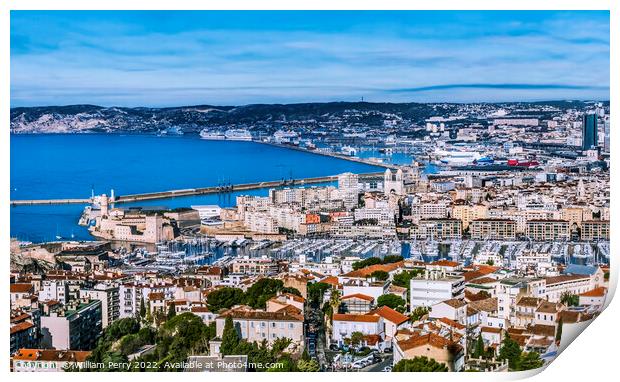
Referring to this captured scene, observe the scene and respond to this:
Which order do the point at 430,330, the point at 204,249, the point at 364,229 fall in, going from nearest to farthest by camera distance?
the point at 430,330
the point at 204,249
the point at 364,229

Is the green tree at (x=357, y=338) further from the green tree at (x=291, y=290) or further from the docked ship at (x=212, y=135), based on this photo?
the docked ship at (x=212, y=135)

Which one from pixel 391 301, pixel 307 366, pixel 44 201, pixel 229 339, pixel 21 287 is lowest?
pixel 307 366

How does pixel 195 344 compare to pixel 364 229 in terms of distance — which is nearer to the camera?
pixel 195 344

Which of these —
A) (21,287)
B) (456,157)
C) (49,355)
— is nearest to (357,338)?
(49,355)

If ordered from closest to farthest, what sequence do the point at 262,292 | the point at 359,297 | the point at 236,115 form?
the point at 359,297
the point at 262,292
the point at 236,115

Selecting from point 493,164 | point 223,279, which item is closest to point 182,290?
point 223,279

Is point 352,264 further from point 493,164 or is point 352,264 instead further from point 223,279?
point 493,164

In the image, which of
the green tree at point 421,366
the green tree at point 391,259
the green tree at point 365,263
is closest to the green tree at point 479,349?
the green tree at point 421,366

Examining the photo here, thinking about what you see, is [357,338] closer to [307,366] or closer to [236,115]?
[307,366]
